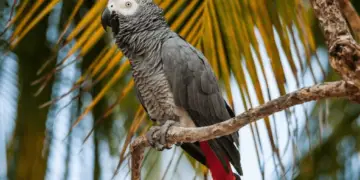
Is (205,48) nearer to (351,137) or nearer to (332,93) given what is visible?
(332,93)

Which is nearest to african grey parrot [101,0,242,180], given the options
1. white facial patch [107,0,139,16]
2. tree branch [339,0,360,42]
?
white facial patch [107,0,139,16]

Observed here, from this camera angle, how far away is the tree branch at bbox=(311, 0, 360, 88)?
666 millimetres

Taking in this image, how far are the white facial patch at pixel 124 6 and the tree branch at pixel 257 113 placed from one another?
0.90 feet

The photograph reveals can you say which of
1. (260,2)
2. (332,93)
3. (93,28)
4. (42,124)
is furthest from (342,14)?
(42,124)

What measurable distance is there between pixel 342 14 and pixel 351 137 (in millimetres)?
1650

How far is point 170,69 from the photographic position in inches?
47.3

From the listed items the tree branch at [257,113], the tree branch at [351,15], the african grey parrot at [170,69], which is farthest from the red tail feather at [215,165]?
the tree branch at [351,15]

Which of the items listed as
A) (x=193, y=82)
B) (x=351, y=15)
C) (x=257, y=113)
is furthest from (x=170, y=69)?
(x=351, y=15)

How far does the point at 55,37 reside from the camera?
2139 mm

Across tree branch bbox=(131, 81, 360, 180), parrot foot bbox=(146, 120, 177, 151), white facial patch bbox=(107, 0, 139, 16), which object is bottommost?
parrot foot bbox=(146, 120, 177, 151)

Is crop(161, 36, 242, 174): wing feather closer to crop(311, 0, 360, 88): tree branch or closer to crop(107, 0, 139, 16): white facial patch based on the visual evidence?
crop(107, 0, 139, 16): white facial patch

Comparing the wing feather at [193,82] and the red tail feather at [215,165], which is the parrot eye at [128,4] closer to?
the wing feather at [193,82]

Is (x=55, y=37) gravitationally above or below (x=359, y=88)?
above

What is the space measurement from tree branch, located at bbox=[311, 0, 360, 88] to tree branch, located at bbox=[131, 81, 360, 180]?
0.7 inches
